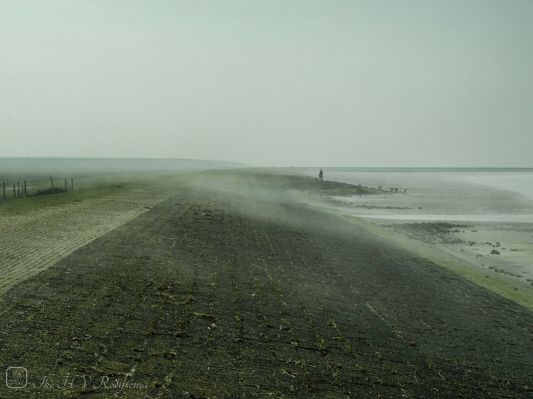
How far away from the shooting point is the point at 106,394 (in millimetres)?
8156

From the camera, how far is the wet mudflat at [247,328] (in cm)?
918

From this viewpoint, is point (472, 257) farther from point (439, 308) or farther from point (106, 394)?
point (106, 394)

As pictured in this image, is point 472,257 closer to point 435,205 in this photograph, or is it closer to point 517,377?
point 517,377

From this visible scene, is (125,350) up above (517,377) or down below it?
above

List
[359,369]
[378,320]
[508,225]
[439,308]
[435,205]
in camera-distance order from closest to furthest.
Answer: [359,369] < [378,320] < [439,308] < [508,225] < [435,205]

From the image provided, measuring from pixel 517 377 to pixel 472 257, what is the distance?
16.3 meters

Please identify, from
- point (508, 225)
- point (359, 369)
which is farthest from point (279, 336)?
point (508, 225)

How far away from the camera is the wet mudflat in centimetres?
918

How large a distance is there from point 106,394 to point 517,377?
A: 9450 millimetres

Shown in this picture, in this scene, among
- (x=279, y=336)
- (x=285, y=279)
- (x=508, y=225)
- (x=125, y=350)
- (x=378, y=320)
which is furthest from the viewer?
(x=508, y=225)

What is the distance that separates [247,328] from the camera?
39.8ft

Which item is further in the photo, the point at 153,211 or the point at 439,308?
the point at 153,211

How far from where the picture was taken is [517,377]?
11.3m

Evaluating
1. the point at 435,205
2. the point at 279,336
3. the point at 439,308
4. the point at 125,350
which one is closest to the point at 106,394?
the point at 125,350
